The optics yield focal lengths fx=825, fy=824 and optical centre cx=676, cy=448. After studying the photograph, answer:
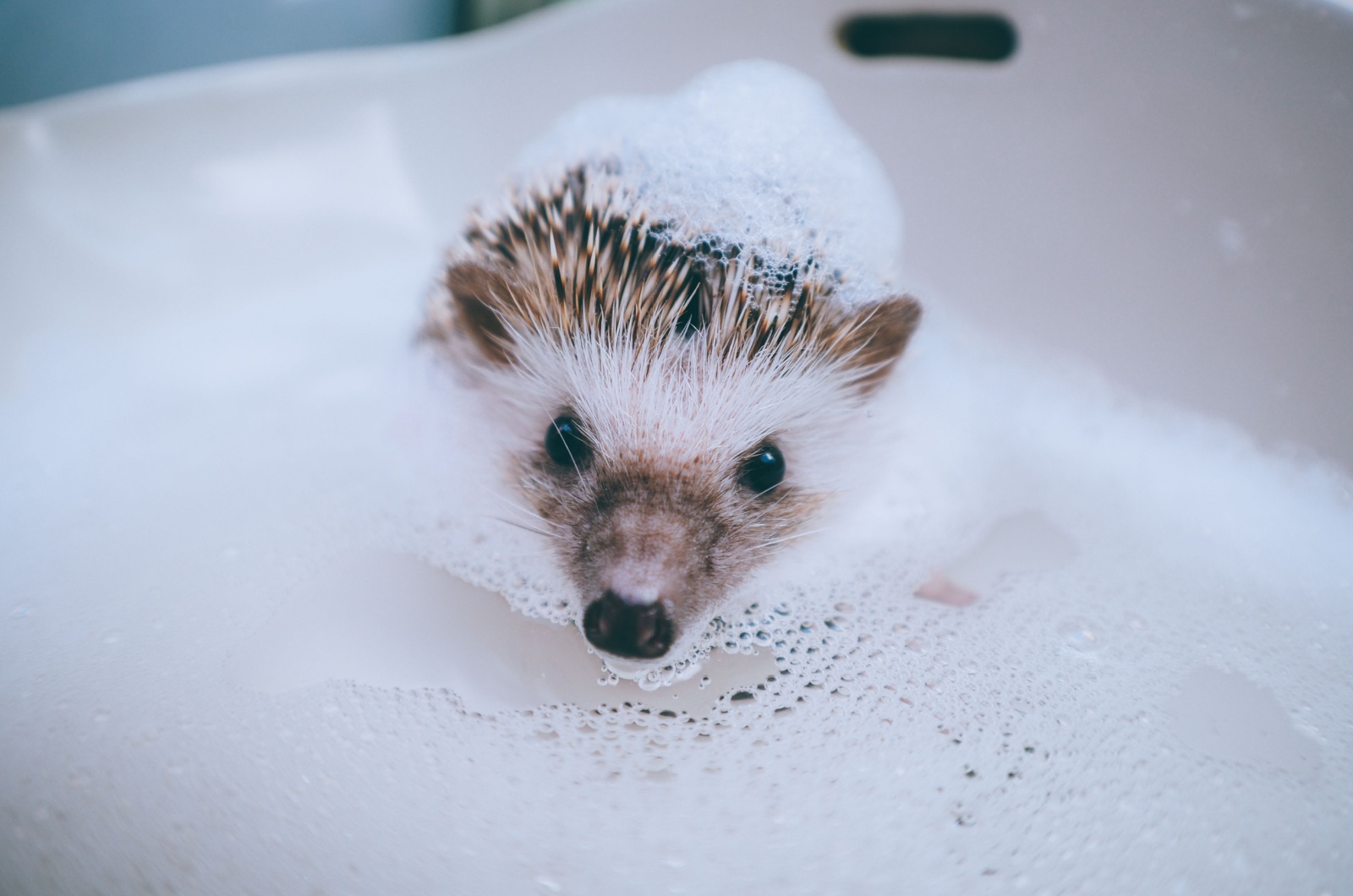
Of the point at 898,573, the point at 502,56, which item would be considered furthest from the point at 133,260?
the point at 898,573

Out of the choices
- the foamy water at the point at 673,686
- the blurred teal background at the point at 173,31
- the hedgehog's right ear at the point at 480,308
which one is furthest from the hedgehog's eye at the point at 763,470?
the blurred teal background at the point at 173,31

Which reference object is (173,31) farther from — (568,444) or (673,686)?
(673,686)

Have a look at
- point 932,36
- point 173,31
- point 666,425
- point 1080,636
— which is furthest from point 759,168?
point 173,31

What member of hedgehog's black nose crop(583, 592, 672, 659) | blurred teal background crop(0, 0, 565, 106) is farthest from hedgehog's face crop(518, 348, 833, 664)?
blurred teal background crop(0, 0, 565, 106)

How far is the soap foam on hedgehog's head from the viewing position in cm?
119

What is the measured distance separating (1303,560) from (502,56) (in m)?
1.94

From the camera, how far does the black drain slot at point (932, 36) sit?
164 cm

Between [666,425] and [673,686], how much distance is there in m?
0.35

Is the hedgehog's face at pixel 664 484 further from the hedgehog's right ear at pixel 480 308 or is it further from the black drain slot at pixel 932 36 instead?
the black drain slot at pixel 932 36

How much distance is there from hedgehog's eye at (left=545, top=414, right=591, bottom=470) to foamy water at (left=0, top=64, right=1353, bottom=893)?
0.17 m

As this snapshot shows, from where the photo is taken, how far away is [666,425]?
43.3 inches

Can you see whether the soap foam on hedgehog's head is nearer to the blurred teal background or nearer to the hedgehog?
the hedgehog

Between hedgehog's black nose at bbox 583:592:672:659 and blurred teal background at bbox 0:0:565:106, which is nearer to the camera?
hedgehog's black nose at bbox 583:592:672:659

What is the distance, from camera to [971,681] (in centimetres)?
112
